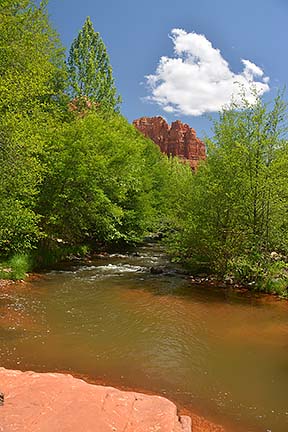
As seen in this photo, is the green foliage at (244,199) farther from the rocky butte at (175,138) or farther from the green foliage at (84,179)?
the rocky butte at (175,138)

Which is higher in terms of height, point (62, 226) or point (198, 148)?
point (198, 148)

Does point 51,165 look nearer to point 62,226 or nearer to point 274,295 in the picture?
point 62,226

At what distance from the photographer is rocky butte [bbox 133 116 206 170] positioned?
159863 mm

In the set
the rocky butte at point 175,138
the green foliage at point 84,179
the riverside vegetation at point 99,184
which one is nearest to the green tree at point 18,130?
the riverside vegetation at point 99,184

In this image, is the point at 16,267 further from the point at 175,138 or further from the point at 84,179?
the point at 175,138

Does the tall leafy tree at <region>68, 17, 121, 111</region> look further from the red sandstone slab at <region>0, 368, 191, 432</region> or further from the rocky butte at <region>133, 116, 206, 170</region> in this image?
the rocky butte at <region>133, 116, 206, 170</region>

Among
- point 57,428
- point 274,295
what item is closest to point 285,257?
point 274,295

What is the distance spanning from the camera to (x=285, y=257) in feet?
54.4

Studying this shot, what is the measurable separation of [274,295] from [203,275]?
163 inches

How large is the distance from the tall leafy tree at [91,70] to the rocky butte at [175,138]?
127 meters

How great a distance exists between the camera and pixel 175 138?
531ft

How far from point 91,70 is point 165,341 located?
26049mm

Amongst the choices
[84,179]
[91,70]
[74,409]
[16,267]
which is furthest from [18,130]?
[91,70]

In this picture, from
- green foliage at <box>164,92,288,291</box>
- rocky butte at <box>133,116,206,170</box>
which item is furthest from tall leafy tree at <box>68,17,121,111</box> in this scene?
rocky butte at <box>133,116,206,170</box>
